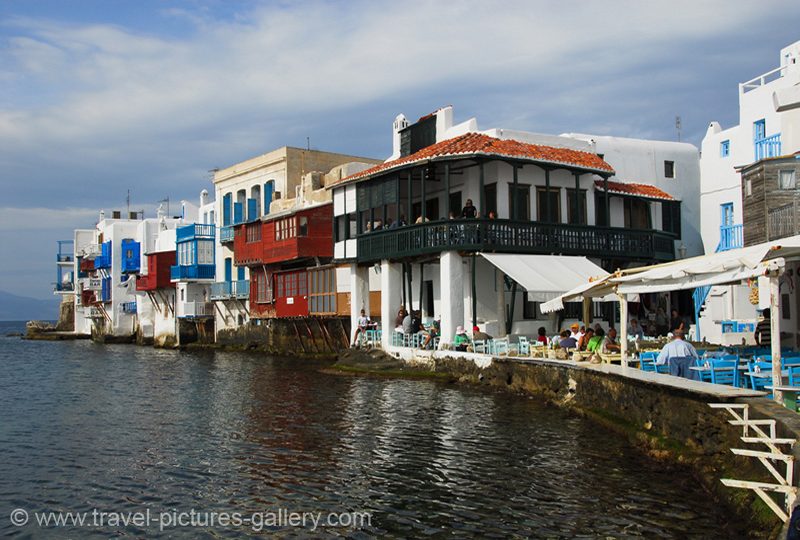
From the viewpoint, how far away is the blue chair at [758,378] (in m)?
14.2

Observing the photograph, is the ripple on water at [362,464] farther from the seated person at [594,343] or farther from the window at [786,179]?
the window at [786,179]

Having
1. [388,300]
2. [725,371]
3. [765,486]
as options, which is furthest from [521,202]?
[765,486]

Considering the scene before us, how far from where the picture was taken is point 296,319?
44.6m

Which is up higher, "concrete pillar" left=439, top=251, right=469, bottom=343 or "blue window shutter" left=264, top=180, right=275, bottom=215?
"blue window shutter" left=264, top=180, right=275, bottom=215

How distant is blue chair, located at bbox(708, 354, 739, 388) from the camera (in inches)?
576

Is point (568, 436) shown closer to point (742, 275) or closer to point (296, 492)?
→ point (742, 275)

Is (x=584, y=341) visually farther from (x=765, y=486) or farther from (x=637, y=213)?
(x=765, y=486)

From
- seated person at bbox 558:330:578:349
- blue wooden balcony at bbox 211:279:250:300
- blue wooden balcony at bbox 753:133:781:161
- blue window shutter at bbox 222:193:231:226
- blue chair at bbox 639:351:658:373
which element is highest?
blue window shutter at bbox 222:193:231:226

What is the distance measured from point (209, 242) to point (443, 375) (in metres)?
35.6

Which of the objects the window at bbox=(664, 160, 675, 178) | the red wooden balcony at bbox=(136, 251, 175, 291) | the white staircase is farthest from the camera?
the red wooden balcony at bbox=(136, 251, 175, 291)

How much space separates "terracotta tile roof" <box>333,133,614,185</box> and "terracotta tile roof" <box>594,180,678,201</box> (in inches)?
60.1

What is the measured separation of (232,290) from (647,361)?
124 ft

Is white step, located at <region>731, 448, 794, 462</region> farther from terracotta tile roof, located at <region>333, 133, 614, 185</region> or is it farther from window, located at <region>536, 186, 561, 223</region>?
window, located at <region>536, 186, 561, 223</region>

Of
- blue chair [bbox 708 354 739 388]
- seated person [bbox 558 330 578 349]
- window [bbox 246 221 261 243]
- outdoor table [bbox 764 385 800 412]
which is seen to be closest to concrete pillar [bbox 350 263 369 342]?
seated person [bbox 558 330 578 349]
